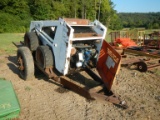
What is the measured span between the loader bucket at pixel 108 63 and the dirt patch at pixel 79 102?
0.63 metres

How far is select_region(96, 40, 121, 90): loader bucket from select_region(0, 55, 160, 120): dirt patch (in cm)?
63

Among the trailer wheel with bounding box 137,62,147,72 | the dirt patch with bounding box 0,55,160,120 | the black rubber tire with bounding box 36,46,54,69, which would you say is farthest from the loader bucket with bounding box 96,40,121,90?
the trailer wheel with bounding box 137,62,147,72

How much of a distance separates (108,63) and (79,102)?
1260mm

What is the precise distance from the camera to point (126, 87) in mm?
6105

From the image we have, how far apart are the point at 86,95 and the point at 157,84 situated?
266 centimetres

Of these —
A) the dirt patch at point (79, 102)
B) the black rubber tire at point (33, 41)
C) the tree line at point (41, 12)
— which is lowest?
the dirt patch at point (79, 102)

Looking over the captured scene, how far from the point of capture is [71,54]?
5727 mm

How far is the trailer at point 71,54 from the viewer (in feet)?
17.2

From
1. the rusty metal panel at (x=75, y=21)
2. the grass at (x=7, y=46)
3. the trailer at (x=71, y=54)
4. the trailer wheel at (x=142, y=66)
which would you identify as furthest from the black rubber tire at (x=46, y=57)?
the grass at (x=7, y=46)

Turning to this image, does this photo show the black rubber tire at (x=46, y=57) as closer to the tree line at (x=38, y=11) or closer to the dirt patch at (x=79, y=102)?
the dirt patch at (x=79, y=102)

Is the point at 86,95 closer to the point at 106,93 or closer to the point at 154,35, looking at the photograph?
the point at 106,93

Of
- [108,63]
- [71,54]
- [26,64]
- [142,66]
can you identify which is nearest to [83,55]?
[71,54]

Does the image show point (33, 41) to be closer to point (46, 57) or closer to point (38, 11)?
point (46, 57)

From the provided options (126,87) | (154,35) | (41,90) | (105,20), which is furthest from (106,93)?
(105,20)
